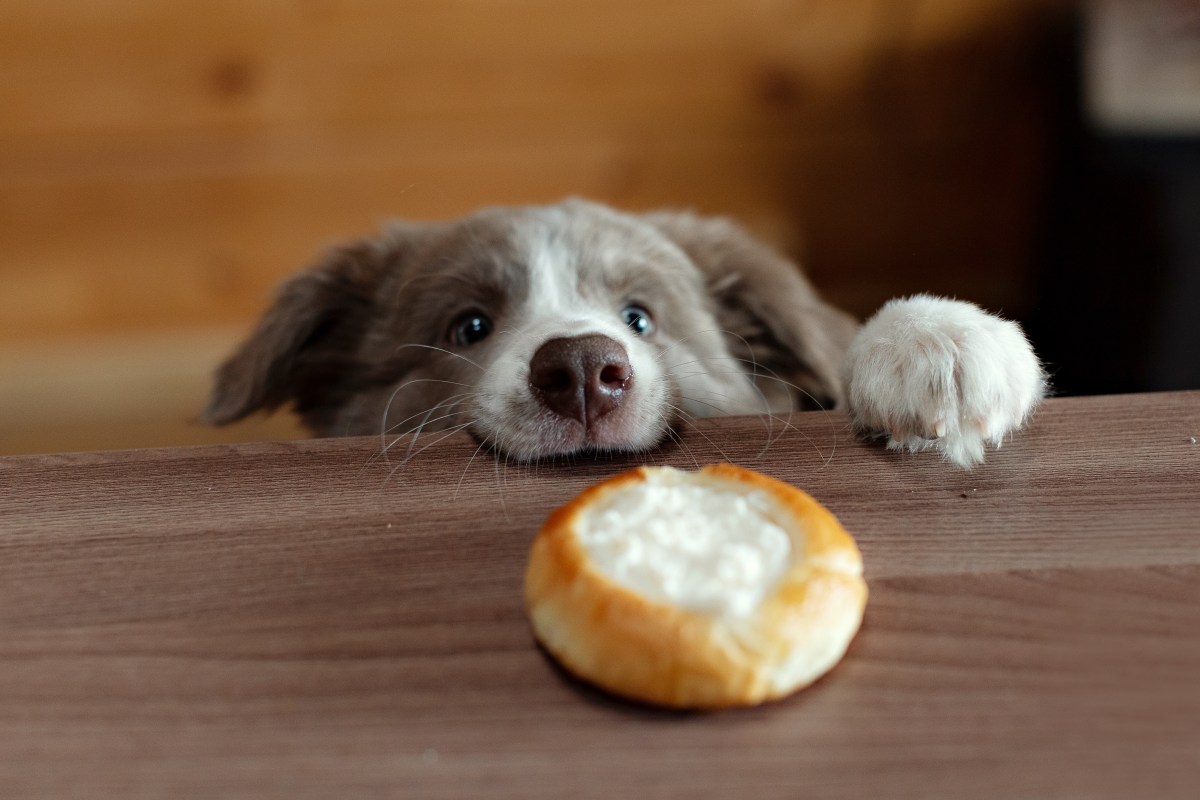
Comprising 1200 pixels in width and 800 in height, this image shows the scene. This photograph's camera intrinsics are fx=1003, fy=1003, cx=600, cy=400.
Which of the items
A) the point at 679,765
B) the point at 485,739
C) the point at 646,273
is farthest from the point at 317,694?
the point at 646,273

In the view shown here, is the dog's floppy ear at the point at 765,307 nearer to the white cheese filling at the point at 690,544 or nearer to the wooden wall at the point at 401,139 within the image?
the white cheese filling at the point at 690,544

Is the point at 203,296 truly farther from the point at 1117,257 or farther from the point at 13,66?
the point at 1117,257

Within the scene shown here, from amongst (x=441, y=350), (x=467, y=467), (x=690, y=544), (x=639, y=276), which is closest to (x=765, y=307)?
(x=639, y=276)

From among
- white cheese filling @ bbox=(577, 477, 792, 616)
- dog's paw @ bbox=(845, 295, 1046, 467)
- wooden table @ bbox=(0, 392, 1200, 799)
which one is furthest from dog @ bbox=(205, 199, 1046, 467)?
white cheese filling @ bbox=(577, 477, 792, 616)

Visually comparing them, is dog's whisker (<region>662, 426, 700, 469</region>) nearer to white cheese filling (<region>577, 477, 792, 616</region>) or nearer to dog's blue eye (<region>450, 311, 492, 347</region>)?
white cheese filling (<region>577, 477, 792, 616</region>)

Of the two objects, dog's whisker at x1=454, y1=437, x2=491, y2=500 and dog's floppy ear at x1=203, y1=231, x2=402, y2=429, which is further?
dog's floppy ear at x1=203, y1=231, x2=402, y2=429
